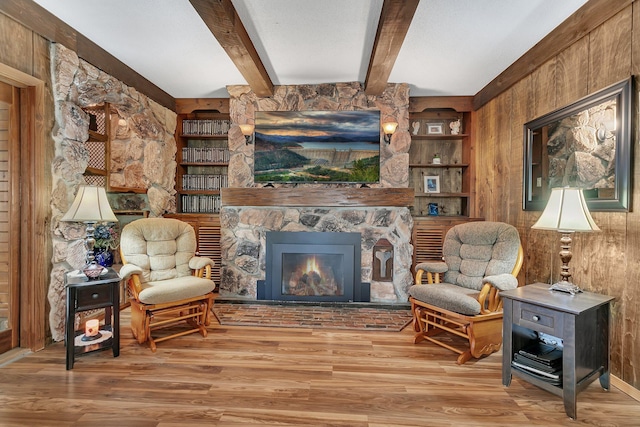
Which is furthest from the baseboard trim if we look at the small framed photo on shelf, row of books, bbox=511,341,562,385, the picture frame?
the picture frame

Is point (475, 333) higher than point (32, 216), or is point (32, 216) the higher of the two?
point (32, 216)

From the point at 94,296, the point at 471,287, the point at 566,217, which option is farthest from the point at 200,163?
the point at 566,217

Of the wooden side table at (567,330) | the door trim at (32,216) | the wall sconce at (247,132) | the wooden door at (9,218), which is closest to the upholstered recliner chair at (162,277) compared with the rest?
the door trim at (32,216)

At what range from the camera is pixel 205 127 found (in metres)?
4.28

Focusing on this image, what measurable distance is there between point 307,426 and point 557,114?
3004 millimetres

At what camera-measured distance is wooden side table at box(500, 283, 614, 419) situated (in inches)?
69.0

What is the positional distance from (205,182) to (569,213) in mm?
3978

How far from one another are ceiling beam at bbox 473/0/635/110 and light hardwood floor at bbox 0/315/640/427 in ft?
8.30

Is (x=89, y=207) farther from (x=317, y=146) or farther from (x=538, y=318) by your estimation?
(x=538, y=318)

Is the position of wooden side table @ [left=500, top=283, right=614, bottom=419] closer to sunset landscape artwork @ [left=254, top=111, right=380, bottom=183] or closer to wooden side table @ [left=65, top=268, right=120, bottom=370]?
sunset landscape artwork @ [left=254, top=111, right=380, bottom=183]

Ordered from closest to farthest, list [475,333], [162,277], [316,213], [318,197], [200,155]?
1. [475,333]
2. [162,277]
3. [318,197]
4. [316,213]
5. [200,155]

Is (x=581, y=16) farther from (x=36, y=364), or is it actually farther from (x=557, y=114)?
(x=36, y=364)

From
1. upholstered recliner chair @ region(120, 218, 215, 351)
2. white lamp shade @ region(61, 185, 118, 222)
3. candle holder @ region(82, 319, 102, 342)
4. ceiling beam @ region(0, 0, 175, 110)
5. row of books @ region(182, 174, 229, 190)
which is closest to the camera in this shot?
ceiling beam @ region(0, 0, 175, 110)

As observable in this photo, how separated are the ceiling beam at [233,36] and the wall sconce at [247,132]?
1.78 feet
